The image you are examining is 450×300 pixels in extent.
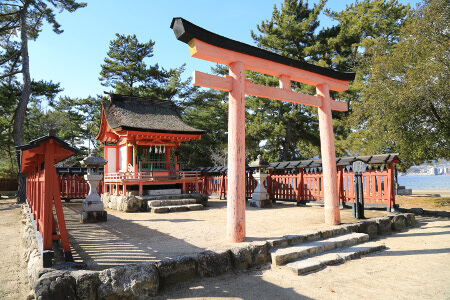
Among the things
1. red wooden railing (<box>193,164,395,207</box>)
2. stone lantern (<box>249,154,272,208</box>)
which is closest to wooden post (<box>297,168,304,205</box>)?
red wooden railing (<box>193,164,395,207</box>)

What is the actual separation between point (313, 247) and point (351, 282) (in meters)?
1.08

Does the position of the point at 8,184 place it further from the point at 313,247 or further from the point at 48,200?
the point at 313,247

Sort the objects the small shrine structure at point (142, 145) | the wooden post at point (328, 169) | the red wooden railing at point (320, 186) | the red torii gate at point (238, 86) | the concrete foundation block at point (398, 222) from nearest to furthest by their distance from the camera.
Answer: the red torii gate at point (238, 86), the wooden post at point (328, 169), the concrete foundation block at point (398, 222), the red wooden railing at point (320, 186), the small shrine structure at point (142, 145)

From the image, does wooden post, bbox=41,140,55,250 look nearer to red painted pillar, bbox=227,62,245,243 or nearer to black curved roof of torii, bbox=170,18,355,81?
black curved roof of torii, bbox=170,18,355,81

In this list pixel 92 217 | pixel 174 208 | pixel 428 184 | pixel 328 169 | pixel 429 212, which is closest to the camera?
pixel 328 169

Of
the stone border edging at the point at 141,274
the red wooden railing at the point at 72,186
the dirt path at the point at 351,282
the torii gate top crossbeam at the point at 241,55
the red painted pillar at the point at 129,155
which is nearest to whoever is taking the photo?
the stone border edging at the point at 141,274

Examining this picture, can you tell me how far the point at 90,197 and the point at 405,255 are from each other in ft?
26.7

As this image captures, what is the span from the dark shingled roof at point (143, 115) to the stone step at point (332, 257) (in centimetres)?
953

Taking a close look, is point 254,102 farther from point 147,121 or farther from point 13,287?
point 13,287

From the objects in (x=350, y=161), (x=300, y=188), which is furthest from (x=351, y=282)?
(x=300, y=188)

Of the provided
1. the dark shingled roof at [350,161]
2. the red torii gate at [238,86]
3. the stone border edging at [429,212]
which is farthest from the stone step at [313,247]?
the stone border edging at [429,212]

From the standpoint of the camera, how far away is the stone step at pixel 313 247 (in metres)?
4.47

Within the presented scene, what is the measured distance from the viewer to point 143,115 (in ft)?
47.8

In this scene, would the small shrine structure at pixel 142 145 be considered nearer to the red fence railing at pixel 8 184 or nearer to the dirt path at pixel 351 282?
the dirt path at pixel 351 282
